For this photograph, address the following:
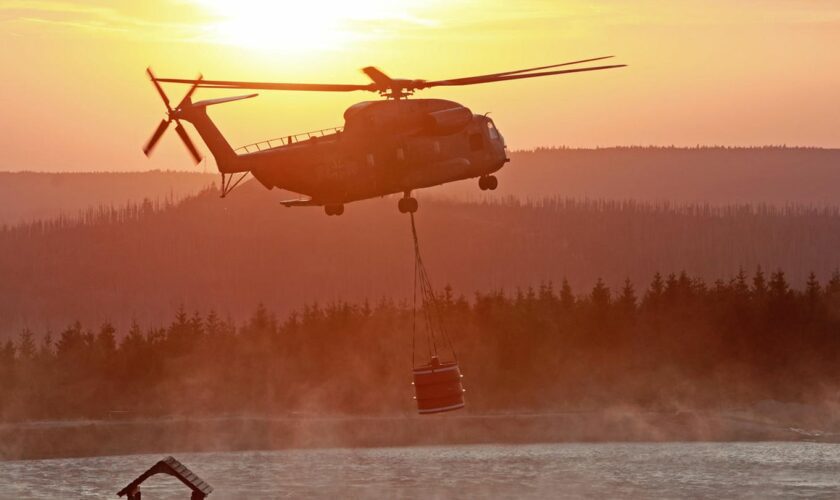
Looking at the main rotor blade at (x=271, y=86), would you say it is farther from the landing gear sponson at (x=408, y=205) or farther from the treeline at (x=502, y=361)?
the treeline at (x=502, y=361)

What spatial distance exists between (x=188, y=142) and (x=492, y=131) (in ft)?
36.1

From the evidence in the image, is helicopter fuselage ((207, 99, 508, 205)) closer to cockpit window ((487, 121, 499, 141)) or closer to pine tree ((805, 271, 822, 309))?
cockpit window ((487, 121, 499, 141))

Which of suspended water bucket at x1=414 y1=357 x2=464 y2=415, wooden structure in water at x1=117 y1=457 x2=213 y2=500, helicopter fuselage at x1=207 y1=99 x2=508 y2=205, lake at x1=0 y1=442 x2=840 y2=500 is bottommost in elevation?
lake at x1=0 y1=442 x2=840 y2=500

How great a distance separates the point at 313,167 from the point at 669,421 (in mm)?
104761

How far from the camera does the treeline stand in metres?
164

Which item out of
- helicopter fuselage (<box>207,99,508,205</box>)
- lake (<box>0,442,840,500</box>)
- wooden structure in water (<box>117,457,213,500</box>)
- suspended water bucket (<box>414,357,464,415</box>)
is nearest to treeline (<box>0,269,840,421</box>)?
lake (<box>0,442,840,500</box>)

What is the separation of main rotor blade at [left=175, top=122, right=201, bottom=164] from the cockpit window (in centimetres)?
1073

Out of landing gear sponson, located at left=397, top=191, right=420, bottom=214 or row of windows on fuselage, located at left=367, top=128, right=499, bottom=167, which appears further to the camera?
row of windows on fuselage, located at left=367, top=128, right=499, bottom=167

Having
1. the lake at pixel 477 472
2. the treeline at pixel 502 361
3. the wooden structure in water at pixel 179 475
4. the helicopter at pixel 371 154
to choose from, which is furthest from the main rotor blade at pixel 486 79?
the treeline at pixel 502 361

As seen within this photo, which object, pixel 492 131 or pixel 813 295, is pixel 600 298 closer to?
pixel 813 295

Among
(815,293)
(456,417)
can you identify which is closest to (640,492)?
(456,417)

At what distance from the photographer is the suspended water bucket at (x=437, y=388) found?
5338 cm

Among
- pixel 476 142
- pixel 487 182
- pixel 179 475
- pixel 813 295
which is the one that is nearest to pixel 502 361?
pixel 813 295

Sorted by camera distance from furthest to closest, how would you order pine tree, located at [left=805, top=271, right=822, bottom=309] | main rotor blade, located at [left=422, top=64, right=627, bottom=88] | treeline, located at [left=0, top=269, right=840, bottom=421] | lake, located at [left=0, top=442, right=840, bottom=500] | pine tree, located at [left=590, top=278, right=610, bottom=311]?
pine tree, located at [left=590, top=278, right=610, bottom=311] < pine tree, located at [left=805, top=271, right=822, bottom=309] < treeline, located at [left=0, top=269, right=840, bottom=421] < lake, located at [left=0, top=442, right=840, bottom=500] < main rotor blade, located at [left=422, top=64, right=627, bottom=88]
